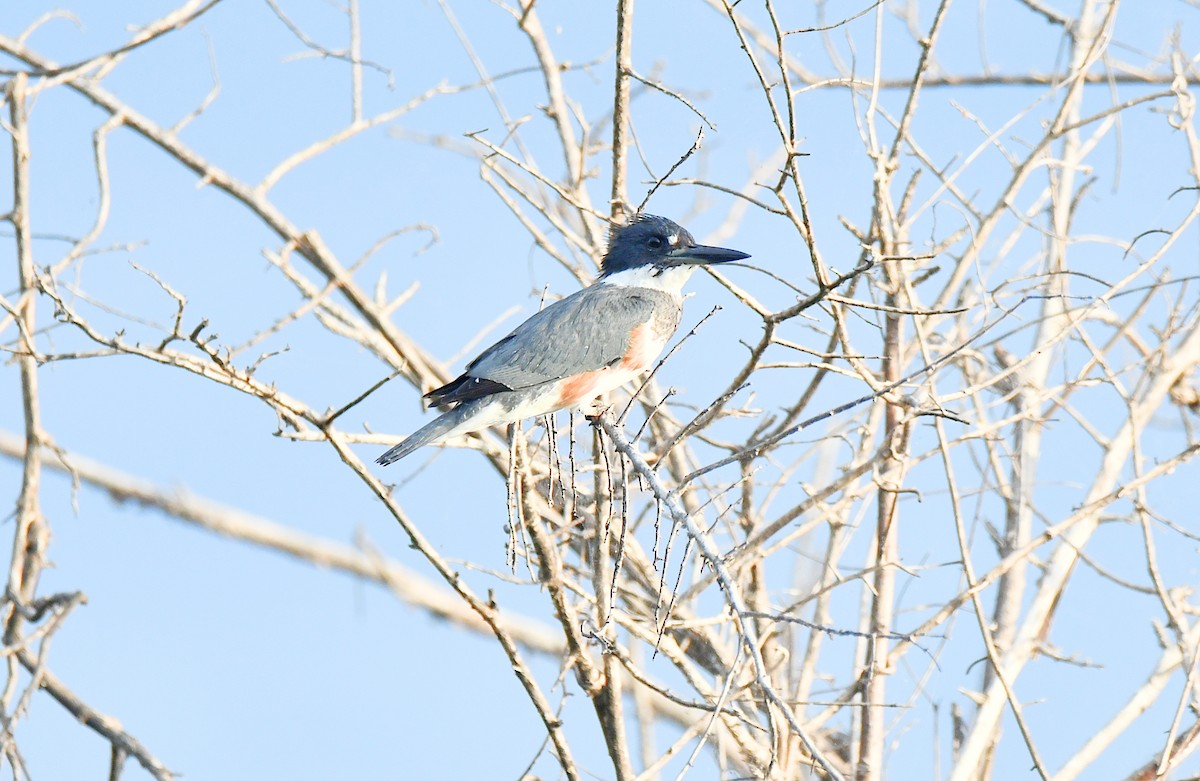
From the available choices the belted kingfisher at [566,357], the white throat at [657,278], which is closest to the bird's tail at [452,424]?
the belted kingfisher at [566,357]

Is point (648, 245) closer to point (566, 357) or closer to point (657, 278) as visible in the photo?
point (657, 278)

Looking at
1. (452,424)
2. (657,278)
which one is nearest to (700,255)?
(657,278)

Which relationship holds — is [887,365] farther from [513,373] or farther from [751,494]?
[513,373]

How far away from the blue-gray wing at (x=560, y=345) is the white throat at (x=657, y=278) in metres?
0.27

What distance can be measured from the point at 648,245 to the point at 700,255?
0.27 metres

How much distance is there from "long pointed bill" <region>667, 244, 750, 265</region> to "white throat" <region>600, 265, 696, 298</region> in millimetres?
58

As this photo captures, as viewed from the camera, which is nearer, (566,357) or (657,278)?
(566,357)

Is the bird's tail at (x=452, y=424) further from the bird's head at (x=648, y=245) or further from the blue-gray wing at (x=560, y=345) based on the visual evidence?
the bird's head at (x=648, y=245)

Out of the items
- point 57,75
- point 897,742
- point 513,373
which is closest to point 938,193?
point 513,373

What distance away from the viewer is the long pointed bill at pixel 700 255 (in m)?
3.74

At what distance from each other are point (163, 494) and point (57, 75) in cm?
164

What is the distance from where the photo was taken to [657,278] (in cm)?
409

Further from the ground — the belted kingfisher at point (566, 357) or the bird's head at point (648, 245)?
the bird's head at point (648, 245)

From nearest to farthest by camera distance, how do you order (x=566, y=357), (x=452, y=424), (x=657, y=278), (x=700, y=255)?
(x=452, y=424) < (x=566, y=357) < (x=700, y=255) < (x=657, y=278)
